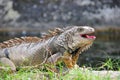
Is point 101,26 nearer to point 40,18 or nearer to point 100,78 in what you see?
point 40,18

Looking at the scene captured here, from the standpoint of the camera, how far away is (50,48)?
26.6ft

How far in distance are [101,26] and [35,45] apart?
12.9 meters

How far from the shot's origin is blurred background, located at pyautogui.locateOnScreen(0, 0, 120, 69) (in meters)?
20.9

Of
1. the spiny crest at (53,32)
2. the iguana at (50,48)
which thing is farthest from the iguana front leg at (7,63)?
the spiny crest at (53,32)

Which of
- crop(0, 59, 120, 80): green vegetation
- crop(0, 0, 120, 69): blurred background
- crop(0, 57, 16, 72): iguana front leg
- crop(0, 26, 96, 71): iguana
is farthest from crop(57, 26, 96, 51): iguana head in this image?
crop(0, 0, 120, 69): blurred background

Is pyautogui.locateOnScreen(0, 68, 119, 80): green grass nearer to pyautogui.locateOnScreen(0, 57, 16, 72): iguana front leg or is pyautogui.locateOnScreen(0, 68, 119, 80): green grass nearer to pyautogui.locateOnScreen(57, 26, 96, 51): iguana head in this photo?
pyautogui.locateOnScreen(0, 57, 16, 72): iguana front leg

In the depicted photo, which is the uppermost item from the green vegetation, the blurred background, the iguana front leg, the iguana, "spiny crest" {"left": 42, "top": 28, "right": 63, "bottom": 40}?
"spiny crest" {"left": 42, "top": 28, "right": 63, "bottom": 40}

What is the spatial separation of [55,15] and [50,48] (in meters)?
13.6

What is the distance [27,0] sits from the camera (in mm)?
22531

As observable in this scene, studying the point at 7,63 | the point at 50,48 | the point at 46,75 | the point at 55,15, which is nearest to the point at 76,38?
the point at 50,48

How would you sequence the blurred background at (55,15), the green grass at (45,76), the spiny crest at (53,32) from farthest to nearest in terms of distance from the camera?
1. the blurred background at (55,15)
2. the spiny crest at (53,32)
3. the green grass at (45,76)

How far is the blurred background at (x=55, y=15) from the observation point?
68.5ft

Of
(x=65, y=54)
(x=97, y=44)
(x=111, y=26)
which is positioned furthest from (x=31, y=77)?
(x=111, y=26)

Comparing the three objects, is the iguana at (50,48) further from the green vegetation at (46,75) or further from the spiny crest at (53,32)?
the green vegetation at (46,75)
